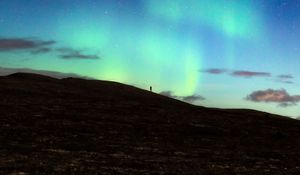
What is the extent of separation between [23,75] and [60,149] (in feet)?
202

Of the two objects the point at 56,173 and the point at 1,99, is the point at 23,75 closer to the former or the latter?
the point at 1,99

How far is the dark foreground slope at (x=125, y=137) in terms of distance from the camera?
3359 cm

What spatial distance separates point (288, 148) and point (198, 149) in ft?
38.7

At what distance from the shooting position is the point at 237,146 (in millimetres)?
49062

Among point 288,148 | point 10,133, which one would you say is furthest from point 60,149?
point 288,148

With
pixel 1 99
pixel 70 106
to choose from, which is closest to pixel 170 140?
pixel 70 106

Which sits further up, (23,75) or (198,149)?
(23,75)

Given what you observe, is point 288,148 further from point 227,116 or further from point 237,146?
point 227,116

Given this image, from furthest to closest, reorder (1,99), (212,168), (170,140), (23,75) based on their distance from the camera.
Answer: (23,75), (1,99), (170,140), (212,168)

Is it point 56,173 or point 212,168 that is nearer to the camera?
point 56,173

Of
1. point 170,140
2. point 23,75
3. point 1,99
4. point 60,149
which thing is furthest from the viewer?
point 23,75

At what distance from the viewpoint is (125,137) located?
47.7 m

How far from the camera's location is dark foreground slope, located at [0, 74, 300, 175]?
110 feet

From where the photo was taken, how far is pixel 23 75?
318ft
